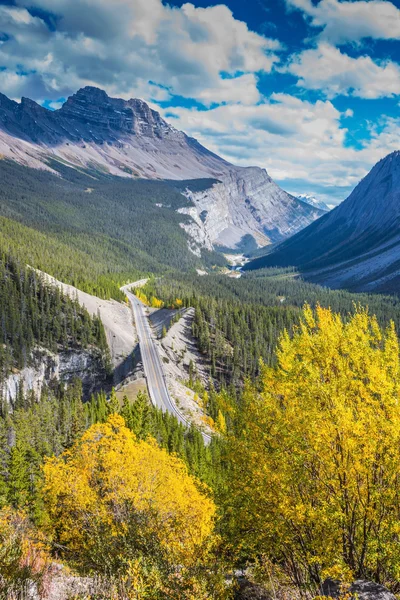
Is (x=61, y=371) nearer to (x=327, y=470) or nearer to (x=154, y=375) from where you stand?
(x=154, y=375)

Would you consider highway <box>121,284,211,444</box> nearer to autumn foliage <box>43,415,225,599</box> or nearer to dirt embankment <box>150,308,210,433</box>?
dirt embankment <box>150,308,210,433</box>

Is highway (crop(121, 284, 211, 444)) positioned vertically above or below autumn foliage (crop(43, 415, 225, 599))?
below

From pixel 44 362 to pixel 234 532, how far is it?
116972mm

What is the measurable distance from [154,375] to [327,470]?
88.8 metres

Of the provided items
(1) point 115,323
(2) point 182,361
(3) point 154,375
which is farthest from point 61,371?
(3) point 154,375

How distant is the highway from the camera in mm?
83169

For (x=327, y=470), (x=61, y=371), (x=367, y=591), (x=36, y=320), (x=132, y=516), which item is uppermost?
(x=327, y=470)

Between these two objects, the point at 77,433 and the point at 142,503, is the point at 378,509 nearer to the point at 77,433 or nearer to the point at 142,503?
the point at 142,503

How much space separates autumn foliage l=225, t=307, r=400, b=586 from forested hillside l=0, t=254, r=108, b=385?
112058 millimetres

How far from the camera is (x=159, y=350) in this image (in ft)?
390

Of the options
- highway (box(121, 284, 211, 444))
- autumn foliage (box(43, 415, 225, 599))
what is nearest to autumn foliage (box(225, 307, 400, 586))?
autumn foliage (box(43, 415, 225, 599))

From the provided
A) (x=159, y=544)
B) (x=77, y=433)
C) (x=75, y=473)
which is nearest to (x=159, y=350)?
(x=77, y=433)

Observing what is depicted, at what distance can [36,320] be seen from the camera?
125812 mm

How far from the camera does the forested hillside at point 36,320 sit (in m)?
116
